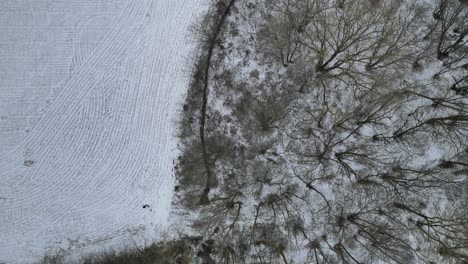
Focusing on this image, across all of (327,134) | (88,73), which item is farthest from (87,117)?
(327,134)

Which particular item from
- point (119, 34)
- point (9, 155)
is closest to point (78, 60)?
point (119, 34)

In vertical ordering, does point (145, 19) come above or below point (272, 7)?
below

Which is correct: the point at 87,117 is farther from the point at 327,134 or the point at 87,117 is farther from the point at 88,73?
the point at 327,134

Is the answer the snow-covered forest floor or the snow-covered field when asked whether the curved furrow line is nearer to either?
the snow-covered field

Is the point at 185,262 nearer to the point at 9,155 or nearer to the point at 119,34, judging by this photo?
the point at 9,155

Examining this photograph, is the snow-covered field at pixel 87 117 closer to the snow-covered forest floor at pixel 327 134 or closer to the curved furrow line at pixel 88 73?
the curved furrow line at pixel 88 73

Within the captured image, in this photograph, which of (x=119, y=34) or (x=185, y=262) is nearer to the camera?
(x=185, y=262)
